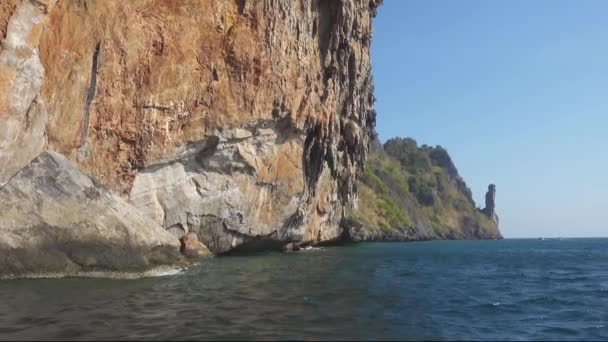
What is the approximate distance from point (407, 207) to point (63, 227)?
131m

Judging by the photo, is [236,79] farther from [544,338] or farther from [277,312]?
[544,338]

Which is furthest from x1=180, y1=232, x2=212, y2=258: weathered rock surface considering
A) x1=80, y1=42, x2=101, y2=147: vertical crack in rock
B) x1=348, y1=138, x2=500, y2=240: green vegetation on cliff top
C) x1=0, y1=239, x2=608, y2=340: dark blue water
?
x1=348, y1=138, x2=500, y2=240: green vegetation on cliff top

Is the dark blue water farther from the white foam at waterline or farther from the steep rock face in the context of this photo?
the steep rock face

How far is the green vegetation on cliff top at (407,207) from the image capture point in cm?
12099

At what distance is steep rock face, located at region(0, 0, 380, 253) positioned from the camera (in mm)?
25094

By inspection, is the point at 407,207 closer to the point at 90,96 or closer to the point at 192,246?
the point at 192,246

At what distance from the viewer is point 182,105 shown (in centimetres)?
3322

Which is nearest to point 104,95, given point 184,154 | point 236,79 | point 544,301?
point 184,154

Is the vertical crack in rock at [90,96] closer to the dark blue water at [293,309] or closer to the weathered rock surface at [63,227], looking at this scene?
the weathered rock surface at [63,227]

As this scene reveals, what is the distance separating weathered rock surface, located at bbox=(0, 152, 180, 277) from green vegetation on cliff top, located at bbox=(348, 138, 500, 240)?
69854 mm

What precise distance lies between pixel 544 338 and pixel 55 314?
517 inches

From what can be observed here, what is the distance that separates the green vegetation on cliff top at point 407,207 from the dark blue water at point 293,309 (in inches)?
2731

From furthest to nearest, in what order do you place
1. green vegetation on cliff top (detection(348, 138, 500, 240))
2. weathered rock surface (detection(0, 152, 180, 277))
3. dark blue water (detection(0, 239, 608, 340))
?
1. green vegetation on cliff top (detection(348, 138, 500, 240))
2. weathered rock surface (detection(0, 152, 180, 277))
3. dark blue water (detection(0, 239, 608, 340))

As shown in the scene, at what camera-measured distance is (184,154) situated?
111ft
